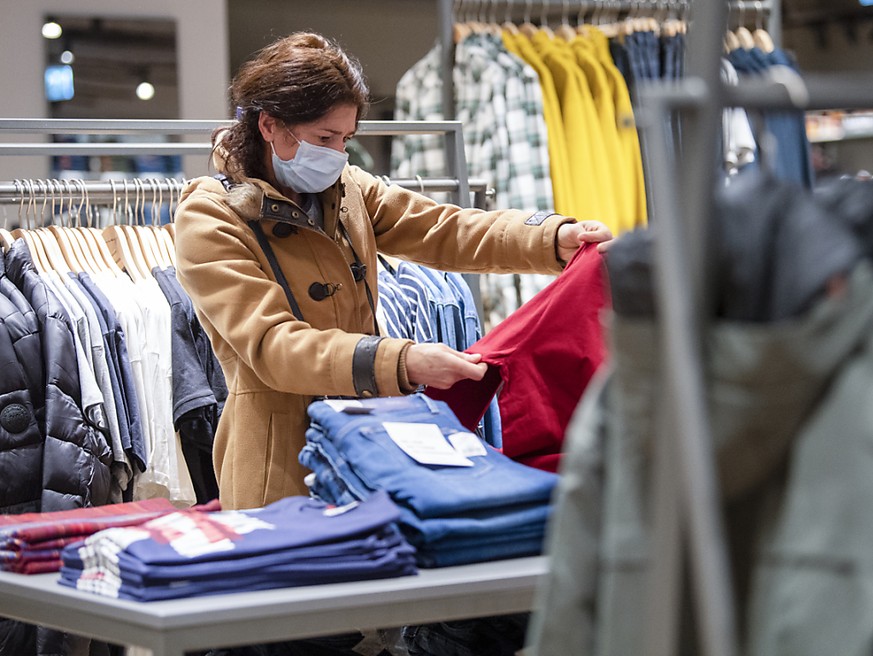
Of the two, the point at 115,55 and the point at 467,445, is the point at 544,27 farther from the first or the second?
the point at 467,445

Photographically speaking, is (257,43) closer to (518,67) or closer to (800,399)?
(518,67)

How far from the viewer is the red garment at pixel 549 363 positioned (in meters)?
1.96

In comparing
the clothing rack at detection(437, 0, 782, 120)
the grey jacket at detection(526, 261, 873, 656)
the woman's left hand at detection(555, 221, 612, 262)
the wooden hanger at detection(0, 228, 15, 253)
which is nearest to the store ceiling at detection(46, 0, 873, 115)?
the clothing rack at detection(437, 0, 782, 120)

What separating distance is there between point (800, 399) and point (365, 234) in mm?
1596

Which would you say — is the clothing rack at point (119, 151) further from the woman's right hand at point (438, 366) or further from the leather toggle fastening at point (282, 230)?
the woman's right hand at point (438, 366)

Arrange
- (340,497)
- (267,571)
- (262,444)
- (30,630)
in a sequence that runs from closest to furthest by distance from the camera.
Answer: (267,571) < (340,497) < (262,444) < (30,630)

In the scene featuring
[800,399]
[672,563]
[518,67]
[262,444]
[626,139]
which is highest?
[518,67]

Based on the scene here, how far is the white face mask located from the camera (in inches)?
90.6

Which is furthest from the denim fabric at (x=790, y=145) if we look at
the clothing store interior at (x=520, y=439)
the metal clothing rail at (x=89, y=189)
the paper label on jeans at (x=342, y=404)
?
the paper label on jeans at (x=342, y=404)

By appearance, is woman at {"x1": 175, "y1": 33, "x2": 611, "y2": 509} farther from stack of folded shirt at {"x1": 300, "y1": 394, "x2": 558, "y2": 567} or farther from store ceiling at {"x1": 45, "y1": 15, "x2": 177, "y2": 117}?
store ceiling at {"x1": 45, "y1": 15, "x2": 177, "y2": 117}

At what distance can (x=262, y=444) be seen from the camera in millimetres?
2252

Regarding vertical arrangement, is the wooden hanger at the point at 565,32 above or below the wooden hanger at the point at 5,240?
above

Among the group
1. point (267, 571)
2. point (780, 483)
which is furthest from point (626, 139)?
point (780, 483)

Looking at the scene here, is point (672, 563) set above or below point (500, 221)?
below
